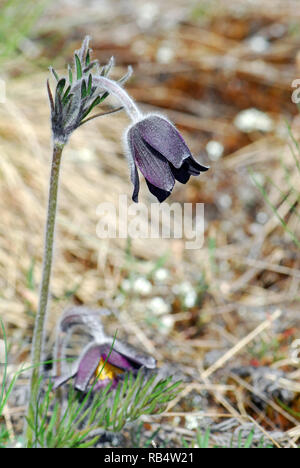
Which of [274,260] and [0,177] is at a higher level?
[0,177]

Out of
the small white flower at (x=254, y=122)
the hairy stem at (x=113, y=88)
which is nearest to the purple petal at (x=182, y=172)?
the hairy stem at (x=113, y=88)

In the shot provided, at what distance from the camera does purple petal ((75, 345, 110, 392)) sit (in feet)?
4.36

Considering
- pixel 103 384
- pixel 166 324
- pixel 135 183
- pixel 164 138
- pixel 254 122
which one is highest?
pixel 254 122

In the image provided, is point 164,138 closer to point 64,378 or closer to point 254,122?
point 64,378

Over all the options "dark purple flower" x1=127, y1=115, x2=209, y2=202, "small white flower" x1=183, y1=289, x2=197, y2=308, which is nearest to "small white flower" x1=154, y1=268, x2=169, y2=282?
"small white flower" x1=183, y1=289, x2=197, y2=308

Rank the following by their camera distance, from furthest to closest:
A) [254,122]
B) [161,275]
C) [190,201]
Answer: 1. [254,122]
2. [190,201]
3. [161,275]

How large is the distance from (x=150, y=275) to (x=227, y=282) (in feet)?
A: 1.02

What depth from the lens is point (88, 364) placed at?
4.48 ft

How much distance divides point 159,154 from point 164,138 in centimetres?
4

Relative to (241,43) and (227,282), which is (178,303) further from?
(241,43)

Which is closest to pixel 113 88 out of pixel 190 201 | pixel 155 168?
pixel 155 168

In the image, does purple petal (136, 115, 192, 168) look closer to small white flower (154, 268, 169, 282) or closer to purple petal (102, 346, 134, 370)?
purple petal (102, 346, 134, 370)
